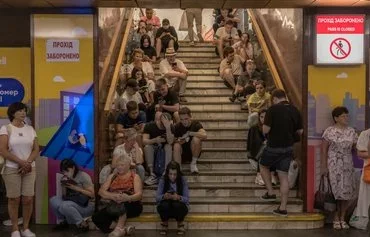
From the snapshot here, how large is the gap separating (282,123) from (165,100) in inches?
84.5

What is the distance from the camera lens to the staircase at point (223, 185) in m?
7.52

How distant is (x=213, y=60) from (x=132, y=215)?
5.66m

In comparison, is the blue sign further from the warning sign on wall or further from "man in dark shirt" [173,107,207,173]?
the warning sign on wall

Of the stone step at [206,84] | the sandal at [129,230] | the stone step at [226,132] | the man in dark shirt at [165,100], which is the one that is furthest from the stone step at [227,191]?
the stone step at [206,84]

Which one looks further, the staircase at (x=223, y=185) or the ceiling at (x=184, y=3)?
the staircase at (x=223, y=185)

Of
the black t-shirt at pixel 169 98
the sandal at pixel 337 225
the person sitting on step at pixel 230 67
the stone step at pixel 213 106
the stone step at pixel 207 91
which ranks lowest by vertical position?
the sandal at pixel 337 225

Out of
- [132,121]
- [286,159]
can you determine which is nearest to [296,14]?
[286,159]

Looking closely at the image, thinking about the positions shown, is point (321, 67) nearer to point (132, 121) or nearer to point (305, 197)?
point (305, 197)

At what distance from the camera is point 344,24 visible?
7.77 meters

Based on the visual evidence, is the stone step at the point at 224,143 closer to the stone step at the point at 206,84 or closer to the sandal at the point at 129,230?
the stone step at the point at 206,84

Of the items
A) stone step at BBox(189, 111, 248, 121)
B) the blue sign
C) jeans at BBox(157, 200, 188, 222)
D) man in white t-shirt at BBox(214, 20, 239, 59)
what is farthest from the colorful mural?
man in white t-shirt at BBox(214, 20, 239, 59)

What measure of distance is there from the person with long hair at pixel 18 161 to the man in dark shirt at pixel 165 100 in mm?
2330

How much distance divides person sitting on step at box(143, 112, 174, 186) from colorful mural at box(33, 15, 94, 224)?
921mm

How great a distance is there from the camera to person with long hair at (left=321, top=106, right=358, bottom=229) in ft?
24.8
